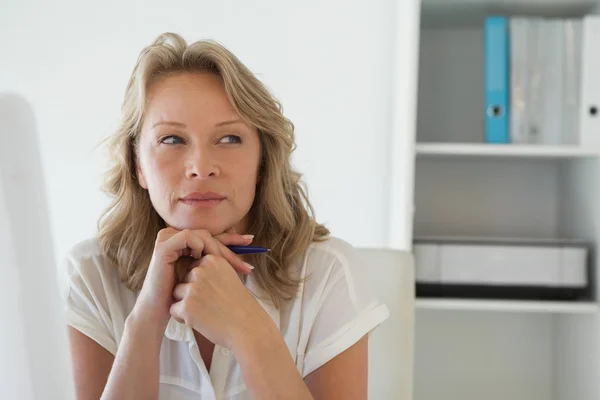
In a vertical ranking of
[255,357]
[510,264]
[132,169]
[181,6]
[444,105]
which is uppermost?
[181,6]

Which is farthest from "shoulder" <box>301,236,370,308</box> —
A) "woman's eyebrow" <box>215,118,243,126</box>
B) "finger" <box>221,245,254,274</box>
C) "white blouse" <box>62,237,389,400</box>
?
"woman's eyebrow" <box>215,118,243,126</box>

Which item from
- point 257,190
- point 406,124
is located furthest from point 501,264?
point 257,190

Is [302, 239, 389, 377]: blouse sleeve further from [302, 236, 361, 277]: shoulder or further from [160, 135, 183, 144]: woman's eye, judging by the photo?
[160, 135, 183, 144]: woman's eye

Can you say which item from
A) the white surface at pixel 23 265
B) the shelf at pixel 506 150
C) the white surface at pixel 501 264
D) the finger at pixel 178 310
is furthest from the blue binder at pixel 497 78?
the white surface at pixel 23 265

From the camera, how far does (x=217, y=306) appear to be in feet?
3.17

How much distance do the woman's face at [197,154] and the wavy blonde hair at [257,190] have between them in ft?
0.09

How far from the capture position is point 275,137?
1.16 meters

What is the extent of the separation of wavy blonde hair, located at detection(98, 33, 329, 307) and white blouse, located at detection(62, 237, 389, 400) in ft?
0.10

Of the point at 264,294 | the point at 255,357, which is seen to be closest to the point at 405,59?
the point at 264,294

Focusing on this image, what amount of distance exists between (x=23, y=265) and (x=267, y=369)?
0.63 m

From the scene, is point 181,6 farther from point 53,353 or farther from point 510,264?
point 53,353

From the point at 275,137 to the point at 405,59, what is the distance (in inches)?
22.0

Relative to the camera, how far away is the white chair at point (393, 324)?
1.14 metres

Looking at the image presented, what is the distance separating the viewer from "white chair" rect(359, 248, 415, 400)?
3.74 ft
